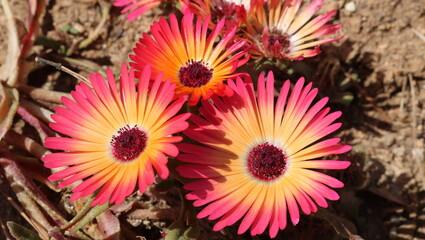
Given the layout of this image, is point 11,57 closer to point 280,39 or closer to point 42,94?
point 42,94

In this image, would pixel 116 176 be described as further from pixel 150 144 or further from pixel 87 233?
pixel 87 233

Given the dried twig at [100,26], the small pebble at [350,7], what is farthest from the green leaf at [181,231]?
the small pebble at [350,7]

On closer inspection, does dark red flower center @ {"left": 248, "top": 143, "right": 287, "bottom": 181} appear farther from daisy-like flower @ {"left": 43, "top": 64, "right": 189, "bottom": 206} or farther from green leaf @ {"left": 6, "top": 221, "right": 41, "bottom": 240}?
green leaf @ {"left": 6, "top": 221, "right": 41, "bottom": 240}

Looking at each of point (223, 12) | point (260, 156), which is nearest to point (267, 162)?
point (260, 156)

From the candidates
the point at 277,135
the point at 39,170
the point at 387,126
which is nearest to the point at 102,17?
the point at 39,170

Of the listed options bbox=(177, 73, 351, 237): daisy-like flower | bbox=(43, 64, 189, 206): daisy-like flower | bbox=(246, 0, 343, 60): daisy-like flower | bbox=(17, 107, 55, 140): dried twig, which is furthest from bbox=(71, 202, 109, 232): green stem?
bbox=(246, 0, 343, 60): daisy-like flower
